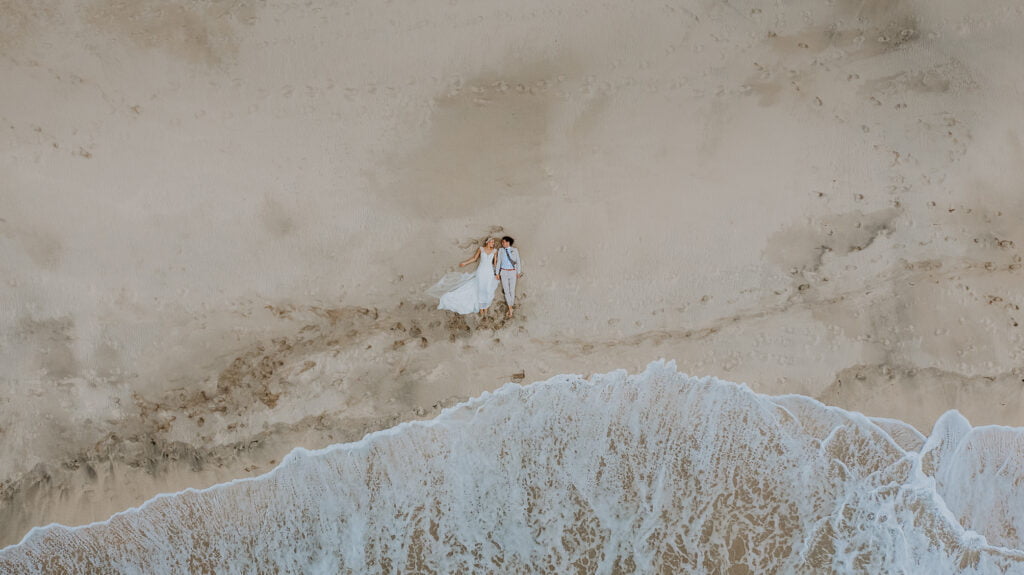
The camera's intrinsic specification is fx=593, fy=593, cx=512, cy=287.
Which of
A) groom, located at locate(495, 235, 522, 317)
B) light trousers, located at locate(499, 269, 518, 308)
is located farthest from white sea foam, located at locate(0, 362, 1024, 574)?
groom, located at locate(495, 235, 522, 317)

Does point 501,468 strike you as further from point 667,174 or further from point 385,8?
point 385,8

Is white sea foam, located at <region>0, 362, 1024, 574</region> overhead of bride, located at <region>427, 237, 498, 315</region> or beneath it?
beneath

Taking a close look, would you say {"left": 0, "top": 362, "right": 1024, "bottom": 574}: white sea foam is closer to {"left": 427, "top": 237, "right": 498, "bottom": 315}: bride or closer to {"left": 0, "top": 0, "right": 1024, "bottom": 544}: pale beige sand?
{"left": 0, "top": 0, "right": 1024, "bottom": 544}: pale beige sand

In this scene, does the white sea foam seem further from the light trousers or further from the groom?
the groom

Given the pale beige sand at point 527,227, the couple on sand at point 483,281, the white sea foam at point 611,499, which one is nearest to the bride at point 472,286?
the couple on sand at point 483,281

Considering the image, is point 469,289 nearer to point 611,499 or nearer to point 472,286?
point 472,286
